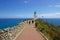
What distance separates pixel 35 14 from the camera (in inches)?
2170

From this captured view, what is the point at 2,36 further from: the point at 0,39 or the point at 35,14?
the point at 35,14

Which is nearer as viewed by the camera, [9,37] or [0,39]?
[0,39]

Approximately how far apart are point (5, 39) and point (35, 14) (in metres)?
45.2

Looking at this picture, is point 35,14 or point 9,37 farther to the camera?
point 35,14

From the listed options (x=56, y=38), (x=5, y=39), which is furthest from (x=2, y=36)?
(x=56, y=38)

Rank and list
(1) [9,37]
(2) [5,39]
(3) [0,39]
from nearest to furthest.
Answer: (3) [0,39] < (2) [5,39] < (1) [9,37]

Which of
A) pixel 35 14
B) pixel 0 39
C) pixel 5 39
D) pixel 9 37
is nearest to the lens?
pixel 0 39

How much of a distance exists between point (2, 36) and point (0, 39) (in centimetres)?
43

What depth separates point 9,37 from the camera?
35.9ft

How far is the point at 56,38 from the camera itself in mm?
10578

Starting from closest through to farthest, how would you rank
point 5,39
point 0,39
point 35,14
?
point 0,39 → point 5,39 → point 35,14

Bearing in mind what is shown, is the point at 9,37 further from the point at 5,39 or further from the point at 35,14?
the point at 35,14

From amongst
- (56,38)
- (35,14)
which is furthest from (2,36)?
(35,14)

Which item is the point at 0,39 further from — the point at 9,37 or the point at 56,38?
the point at 56,38
